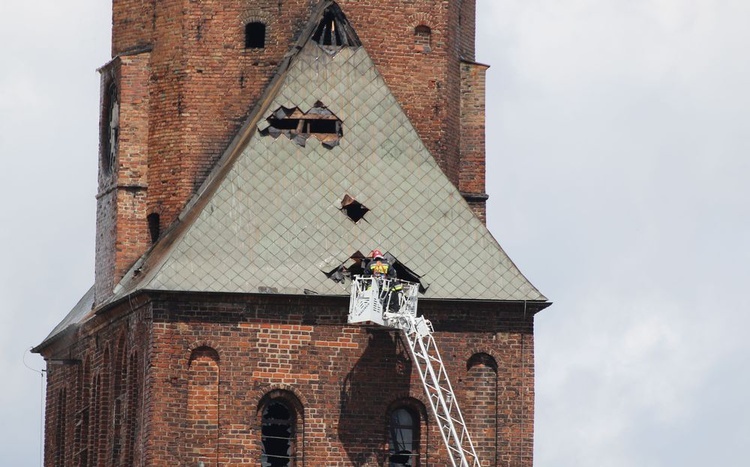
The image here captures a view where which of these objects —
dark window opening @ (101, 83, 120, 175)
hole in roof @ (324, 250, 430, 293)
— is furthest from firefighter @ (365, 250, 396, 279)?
dark window opening @ (101, 83, 120, 175)

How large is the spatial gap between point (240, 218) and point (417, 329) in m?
4.00

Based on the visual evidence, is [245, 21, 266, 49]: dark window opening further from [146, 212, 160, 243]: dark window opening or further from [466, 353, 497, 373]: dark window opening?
[466, 353, 497, 373]: dark window opening

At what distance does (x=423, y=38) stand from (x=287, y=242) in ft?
17.2

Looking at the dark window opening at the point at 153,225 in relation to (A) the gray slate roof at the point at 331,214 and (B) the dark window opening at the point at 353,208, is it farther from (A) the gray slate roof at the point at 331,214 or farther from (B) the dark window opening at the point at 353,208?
(B) the dark window opening at the point at 353,208

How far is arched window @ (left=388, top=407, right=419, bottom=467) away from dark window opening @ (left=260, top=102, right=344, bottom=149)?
5.13 m

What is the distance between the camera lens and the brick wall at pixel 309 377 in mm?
61844

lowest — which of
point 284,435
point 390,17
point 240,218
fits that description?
point 284,435

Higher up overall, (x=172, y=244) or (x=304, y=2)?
(x=304, y=2)

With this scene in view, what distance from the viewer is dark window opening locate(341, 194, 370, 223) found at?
Result: 63.7 m

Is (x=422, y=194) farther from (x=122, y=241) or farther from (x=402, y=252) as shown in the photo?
(x=122, y=241)

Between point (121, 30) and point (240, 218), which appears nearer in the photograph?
point (240, 218)

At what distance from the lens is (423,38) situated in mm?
66062

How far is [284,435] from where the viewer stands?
62.2m

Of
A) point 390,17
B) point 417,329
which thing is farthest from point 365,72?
point 417,329
